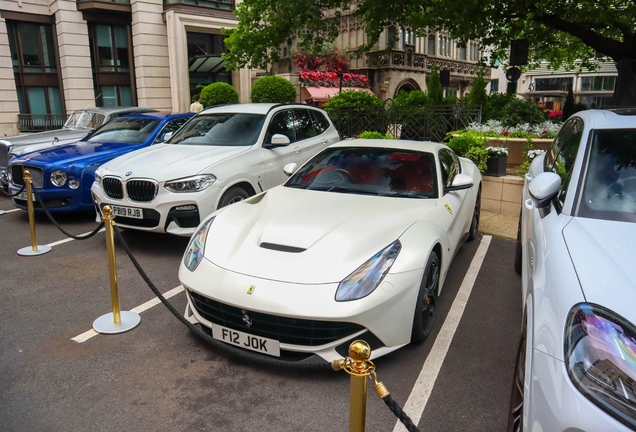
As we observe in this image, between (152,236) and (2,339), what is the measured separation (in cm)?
289

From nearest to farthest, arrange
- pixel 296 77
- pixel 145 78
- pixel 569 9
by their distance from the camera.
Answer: pixel 569 9, pixel 145 78, pixel 296 77

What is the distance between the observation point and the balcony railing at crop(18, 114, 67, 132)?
20688mm

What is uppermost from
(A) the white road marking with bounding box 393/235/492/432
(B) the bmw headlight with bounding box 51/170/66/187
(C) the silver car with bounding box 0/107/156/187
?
(C) the silver car with bounding box 0/107/156/187

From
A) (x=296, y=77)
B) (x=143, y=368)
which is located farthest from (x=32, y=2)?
(x=143, y=368)

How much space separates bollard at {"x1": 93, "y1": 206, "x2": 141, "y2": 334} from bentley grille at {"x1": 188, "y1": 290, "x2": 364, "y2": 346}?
1198 mm

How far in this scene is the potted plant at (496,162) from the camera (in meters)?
7.90

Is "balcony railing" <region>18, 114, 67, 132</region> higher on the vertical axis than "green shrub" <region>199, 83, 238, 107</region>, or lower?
lower

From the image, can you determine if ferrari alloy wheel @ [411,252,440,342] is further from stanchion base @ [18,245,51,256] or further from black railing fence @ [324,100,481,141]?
black railing fence @ [324,100,481,141]

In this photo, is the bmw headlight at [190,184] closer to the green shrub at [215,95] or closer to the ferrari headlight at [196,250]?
the ferrari headlight at [196,250]

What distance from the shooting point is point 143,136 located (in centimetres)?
815

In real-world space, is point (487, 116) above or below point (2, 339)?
above

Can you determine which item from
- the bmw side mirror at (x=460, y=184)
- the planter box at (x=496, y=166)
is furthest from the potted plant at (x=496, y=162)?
the bmw side mirror at (x=460, y=184)

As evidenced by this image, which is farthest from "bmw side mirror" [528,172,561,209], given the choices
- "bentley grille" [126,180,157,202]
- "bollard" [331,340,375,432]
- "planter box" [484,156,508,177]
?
"planter box" [484,156,508,177]

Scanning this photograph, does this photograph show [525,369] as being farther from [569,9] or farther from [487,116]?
[487,116]
